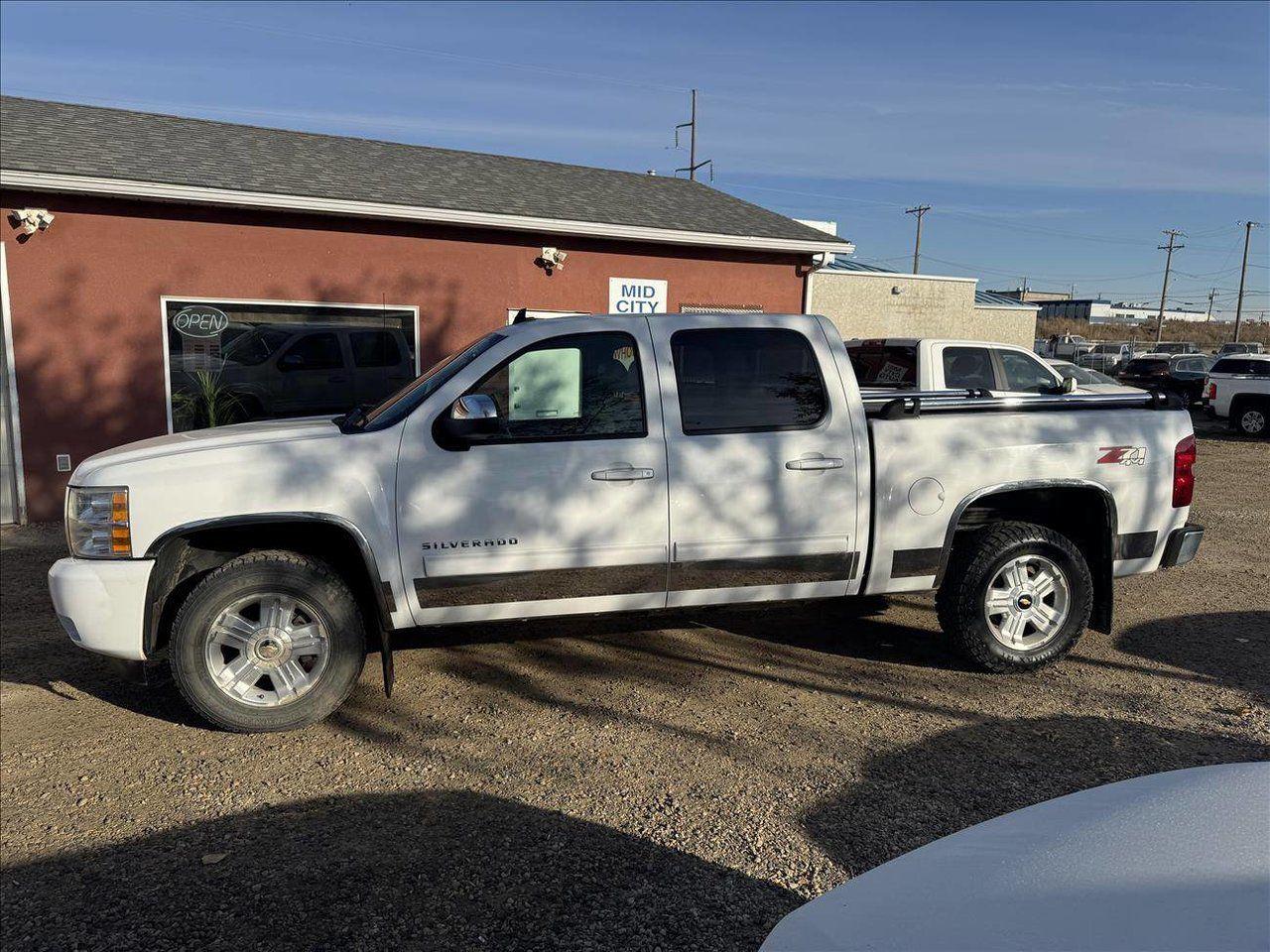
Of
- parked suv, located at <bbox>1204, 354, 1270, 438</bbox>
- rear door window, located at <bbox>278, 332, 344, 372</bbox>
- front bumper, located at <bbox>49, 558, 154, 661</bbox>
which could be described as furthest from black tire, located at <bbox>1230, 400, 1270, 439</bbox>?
front bumper, located at <bbox>49, 558, 154, 661</bbox>

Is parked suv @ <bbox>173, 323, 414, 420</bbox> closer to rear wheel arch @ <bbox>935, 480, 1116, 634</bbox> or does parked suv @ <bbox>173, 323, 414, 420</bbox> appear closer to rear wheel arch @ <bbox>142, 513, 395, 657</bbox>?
rear wheel arch @ <bbox>142, 513, 395, 657</bbox>

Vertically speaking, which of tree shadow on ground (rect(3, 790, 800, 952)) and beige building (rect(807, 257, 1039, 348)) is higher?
beige building (rect(807, 257, 1039, 348))

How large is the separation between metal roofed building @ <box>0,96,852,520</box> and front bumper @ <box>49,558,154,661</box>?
6.63m

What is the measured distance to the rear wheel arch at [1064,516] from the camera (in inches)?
211

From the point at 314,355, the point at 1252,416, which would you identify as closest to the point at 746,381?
Result: the point at 314,355

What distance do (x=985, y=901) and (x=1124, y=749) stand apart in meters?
3.07

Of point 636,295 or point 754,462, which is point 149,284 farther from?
point 754,462

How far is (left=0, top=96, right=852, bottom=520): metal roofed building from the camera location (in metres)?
10.0

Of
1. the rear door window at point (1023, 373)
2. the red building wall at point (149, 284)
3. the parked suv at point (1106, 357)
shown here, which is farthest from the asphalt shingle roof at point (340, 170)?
the parked suv at point (1106, 357)

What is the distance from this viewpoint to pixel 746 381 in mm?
5172

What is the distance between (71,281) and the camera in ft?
33.0

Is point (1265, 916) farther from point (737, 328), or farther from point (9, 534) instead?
point (9, 534)

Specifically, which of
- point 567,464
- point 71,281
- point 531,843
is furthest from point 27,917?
point 71,281

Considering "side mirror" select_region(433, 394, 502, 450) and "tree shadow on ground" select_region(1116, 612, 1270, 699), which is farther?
"tree shadow on ground" select_region(1116, 612, 1270, 699)
